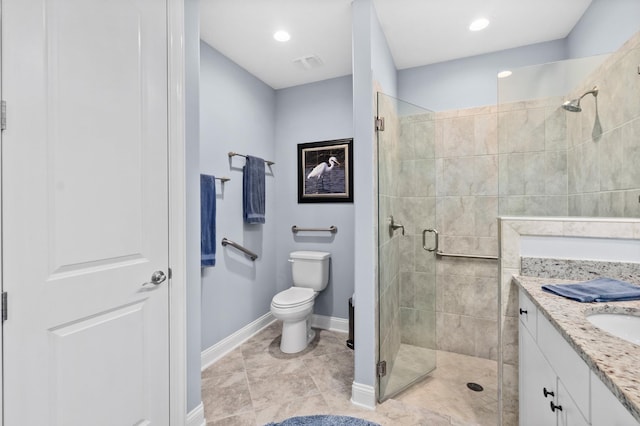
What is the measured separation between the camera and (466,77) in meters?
2.52

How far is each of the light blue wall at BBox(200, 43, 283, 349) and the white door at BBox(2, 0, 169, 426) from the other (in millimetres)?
972

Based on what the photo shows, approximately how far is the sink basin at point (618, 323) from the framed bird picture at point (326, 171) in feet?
6.75

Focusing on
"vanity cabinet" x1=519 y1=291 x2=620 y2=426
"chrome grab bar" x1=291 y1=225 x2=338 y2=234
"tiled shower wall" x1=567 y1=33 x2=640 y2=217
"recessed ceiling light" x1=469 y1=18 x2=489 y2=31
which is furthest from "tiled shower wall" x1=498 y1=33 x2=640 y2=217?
"chrome grab bar" x1=291 y1=225 x2=338 y2=234

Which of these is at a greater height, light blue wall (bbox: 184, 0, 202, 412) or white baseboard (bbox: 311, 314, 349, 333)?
light blue wall (bbox: 184, 0, 202, 412)

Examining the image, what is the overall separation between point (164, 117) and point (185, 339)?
1.11 m

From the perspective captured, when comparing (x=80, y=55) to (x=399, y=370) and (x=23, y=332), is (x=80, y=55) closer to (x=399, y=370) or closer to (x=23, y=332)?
(x=23, y=332)

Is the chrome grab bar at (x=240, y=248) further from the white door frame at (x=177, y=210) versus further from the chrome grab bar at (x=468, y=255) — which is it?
the chrome grab bar at (x=468, y=255)

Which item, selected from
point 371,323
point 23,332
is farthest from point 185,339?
point 371,323

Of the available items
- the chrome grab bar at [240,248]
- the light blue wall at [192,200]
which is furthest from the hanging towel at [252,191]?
the light blue wall at [192,200]

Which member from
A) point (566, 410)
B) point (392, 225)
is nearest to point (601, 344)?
point (566, 410)

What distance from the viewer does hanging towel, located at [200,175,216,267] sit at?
219 cm

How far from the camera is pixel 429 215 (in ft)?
7.54

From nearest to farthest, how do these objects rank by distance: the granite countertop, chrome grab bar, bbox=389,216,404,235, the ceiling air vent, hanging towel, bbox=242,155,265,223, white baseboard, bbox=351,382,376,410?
the granite countertop, white baseboard, bbox=351,382,376,410, chrome grab bar, bbox=389,216,404,235, the ceiling air vent, hanging towel, bbox=242,155,265,223

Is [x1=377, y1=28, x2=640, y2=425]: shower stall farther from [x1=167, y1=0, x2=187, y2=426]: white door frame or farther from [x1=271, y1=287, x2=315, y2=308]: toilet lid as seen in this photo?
[x1=167, y1=0, x2=187, y2=426]: white door frame
